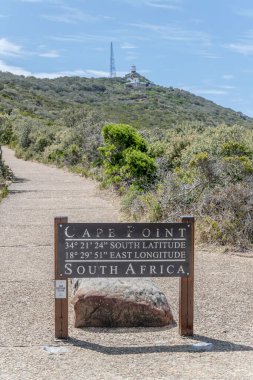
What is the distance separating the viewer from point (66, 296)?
6066 mm

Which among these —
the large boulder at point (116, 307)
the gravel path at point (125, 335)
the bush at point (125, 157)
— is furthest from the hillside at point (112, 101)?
the large boulder at point (116, 307)

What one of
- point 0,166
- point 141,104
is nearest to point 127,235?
point 0,166

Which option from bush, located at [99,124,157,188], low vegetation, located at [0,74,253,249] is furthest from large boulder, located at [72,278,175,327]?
bush, located at [99,124,157,188]

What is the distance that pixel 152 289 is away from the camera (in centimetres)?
669

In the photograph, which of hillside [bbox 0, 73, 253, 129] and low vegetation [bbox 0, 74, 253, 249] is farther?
hillside [bbox 0, 73, 253, 129]

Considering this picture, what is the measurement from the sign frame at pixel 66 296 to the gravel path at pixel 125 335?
0.11m

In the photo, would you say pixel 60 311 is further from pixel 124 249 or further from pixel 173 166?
pixel 173 166

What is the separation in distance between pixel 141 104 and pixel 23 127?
40.2m

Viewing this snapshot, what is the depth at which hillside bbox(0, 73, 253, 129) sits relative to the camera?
6144 cm

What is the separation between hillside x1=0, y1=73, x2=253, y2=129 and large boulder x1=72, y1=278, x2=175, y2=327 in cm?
4699

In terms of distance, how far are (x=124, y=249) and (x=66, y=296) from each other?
679 millimetres

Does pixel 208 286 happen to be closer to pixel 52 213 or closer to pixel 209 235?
pixel 209 235

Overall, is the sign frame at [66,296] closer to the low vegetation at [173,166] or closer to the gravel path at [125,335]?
the gravel path at [125,335]

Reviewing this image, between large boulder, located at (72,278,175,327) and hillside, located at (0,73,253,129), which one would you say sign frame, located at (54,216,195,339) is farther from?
hillside, located at (0,73,253,129)
